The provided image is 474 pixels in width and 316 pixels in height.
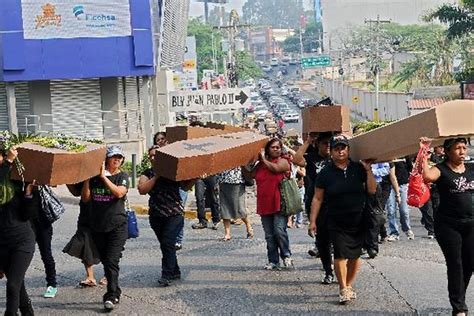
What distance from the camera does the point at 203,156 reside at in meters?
10.3

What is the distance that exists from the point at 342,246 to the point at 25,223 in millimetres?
2992

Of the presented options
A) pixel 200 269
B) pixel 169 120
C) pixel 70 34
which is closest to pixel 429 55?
pixel 169 120

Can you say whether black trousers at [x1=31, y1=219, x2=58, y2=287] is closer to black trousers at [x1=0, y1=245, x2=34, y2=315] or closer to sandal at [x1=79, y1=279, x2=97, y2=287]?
sandal at [x1=79, y1=279, x2=97, y2=287]

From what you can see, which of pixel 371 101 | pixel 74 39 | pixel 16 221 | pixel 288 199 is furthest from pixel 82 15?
pixel 371 101

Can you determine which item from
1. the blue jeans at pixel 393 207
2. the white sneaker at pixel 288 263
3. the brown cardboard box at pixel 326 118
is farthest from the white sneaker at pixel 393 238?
the brown cardboard box at pixel 326 118

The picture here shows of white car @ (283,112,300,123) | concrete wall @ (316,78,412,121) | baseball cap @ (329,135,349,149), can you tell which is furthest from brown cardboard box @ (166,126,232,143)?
white car @ (283,112,300,123)

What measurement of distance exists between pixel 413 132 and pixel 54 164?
3.23 m

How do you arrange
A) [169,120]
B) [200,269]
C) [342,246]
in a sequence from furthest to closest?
[169,120] < [200,269] < [342,246]

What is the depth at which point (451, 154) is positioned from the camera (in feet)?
29.2

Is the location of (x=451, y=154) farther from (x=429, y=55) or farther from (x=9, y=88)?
(x=429, y=55)

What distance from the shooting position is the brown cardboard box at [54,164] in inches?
359

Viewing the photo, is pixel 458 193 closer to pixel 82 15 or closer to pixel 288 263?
pixel 288 263

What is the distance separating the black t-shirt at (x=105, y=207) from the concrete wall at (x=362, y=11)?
161 m

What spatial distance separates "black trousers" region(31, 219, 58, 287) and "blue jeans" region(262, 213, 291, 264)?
100 inches
